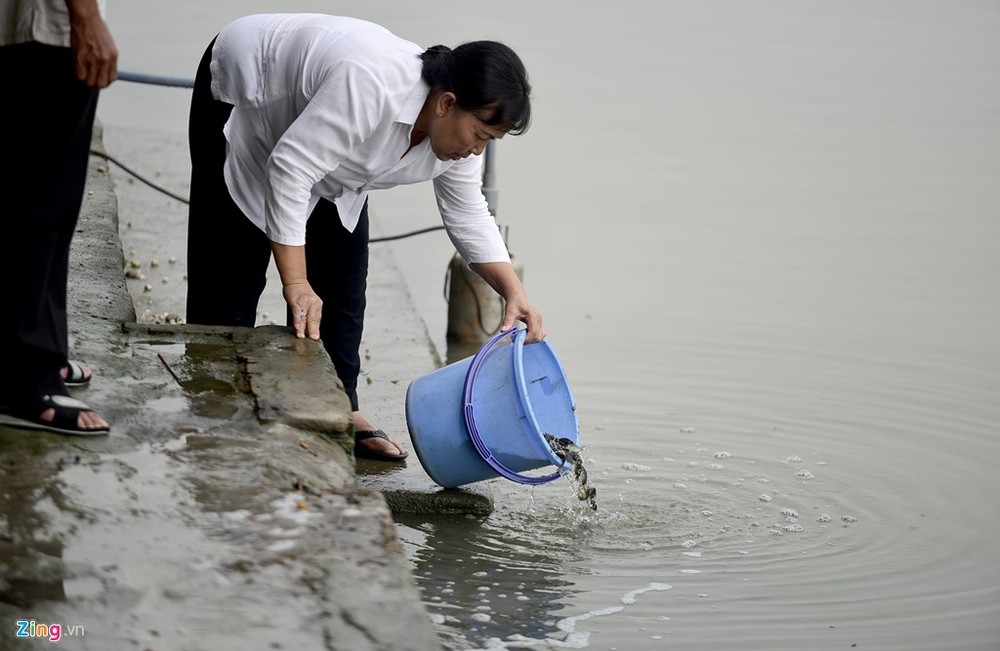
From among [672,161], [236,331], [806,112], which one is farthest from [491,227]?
[806,112]

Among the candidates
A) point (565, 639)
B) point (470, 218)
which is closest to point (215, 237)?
point (470, 218)

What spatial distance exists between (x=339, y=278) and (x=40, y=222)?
1.29m

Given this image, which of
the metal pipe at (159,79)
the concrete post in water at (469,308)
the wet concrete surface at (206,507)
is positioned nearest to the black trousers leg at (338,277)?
the wet concrete surface at (206,507)

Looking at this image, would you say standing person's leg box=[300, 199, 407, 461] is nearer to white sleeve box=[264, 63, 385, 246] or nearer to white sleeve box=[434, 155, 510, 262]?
white sleeve box=[434, 155, 510, 262]

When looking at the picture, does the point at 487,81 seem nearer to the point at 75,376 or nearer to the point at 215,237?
the point at 215,237

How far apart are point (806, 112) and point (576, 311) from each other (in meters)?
4.98

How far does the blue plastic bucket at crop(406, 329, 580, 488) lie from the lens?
374 centimetres

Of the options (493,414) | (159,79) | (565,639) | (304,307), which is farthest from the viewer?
(159,79)

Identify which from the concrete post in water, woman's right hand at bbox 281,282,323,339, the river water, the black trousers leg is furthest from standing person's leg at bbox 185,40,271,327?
the concrete post in water

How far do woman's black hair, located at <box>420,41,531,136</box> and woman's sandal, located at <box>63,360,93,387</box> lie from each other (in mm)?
1187

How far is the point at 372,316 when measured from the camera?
241 inches

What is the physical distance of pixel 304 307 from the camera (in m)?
3.67

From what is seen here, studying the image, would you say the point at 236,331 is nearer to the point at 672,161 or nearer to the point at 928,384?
the point at 928,384

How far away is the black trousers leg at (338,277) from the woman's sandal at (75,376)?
0.89m
